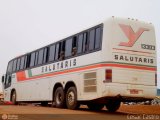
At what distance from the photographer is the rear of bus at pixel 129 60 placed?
14.0 m

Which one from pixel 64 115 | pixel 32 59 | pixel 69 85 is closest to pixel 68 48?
pixel 69 85

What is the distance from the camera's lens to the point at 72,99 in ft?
53.5

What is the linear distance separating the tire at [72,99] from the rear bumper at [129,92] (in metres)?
2.23

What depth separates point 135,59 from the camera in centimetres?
1463

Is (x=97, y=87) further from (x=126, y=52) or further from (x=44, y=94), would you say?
(x=44, y=94)

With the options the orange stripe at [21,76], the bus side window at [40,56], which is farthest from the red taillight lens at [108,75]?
the orange stripe at [21,76]

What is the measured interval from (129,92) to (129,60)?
1260 millimetres

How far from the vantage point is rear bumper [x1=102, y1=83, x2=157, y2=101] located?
13758 millimetres

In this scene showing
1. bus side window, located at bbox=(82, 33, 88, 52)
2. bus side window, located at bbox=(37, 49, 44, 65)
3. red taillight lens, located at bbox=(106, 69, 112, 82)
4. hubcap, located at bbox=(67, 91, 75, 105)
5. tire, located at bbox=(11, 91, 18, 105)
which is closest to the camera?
red taillight lens, located at bbox=(106, 69, 112, 82)

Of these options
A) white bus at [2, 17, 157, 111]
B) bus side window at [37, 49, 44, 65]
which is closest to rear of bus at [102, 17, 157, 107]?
white bus at [2, 17, 157, 111]

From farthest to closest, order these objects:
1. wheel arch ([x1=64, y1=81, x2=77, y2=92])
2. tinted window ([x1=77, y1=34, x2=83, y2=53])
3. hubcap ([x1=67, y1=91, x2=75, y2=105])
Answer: wheel arch ([x1=64, y1=81, x2=77, y2=92]), hubcap ([x1=67, y1=91, x2=75, y2=105]), tinted window ([x1=77, y1=34, x2=83, y2=53])

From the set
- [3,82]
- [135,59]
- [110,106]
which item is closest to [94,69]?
[135,59]

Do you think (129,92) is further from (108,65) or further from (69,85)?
(69,85)

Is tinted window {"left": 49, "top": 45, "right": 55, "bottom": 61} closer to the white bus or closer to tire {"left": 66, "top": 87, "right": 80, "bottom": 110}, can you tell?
the white bus
